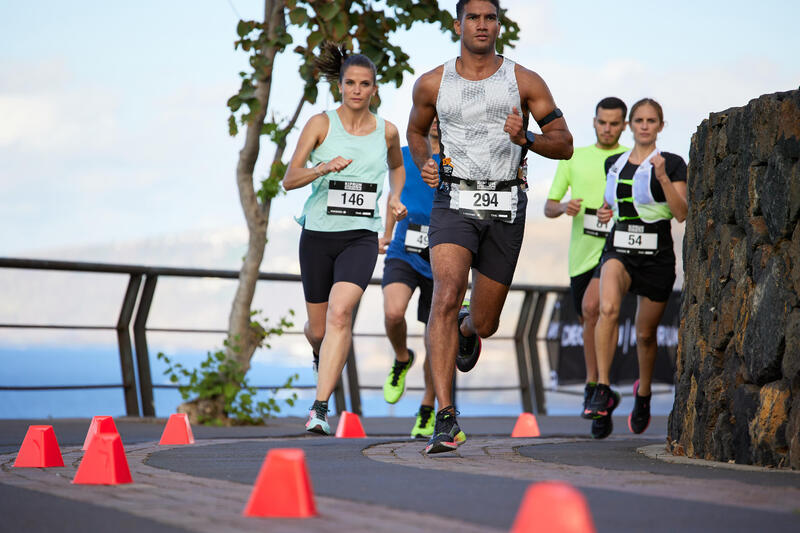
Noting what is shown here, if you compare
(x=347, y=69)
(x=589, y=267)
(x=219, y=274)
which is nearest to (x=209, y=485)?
(x=347, y=69)

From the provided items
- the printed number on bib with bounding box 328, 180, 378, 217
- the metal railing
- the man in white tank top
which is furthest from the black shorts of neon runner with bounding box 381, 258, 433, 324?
the metal railing

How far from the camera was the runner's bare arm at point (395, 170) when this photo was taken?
279 inches

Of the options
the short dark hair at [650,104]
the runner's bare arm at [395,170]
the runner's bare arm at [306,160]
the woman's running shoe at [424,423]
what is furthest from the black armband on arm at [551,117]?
the short dark hair at [650,104]

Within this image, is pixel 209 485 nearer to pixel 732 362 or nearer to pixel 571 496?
pixel 571 496

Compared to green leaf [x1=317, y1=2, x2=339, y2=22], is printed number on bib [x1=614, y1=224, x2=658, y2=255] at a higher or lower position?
lower

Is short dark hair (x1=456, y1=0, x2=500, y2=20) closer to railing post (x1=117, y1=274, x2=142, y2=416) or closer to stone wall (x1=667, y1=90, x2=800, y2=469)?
stone wall (x1=667, y1=90, x2=800, y2=469)

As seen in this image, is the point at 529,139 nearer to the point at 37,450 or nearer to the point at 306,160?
the point at 306,160

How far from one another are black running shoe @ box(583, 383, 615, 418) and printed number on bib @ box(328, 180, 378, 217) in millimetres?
2181

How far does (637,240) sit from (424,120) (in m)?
2.39

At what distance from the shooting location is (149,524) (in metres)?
3.35

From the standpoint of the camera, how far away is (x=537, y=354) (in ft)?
46.7

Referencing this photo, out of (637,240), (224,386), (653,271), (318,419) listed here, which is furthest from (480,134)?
(224,386)

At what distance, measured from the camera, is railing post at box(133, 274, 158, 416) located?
1062 centimetres

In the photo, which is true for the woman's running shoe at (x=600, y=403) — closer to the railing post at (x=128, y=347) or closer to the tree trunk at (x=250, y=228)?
the tree trunk at (x=250, y=228)
